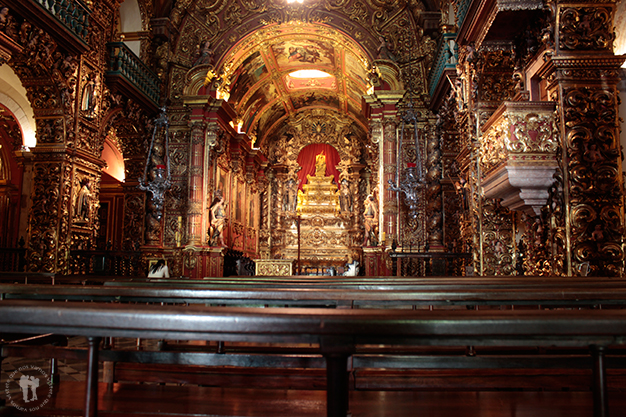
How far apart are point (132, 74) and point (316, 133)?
11513 mm

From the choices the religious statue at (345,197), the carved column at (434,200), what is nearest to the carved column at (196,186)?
the carved column at (434,200)

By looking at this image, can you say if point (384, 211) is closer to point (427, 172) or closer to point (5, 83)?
point (427, 172)

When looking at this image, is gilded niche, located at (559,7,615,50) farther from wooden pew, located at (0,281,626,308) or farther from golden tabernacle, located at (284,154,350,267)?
golden tabernacle, located at (284,154,350,267)

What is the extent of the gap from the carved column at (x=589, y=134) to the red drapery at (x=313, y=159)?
1677 cm

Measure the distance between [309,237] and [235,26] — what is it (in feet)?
33.0

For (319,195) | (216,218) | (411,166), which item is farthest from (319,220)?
(411,166)


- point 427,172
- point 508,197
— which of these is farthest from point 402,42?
point 508,197

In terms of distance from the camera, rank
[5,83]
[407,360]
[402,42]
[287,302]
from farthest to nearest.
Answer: [402,42] → [5,83] → [287,302] → [407,360]

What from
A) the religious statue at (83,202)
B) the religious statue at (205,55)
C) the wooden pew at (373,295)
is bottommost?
the wooden pew at (373,295)

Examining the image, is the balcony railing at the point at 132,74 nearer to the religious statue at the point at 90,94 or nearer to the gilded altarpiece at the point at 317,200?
the religious statue at the point at 90,94

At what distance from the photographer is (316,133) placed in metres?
22.1

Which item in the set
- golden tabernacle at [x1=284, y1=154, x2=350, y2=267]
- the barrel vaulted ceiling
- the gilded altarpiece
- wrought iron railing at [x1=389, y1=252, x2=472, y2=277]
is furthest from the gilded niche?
golden tabernacle at [x1=284, y1=154, x2=350, y2=267]

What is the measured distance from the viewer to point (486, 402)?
5.54ft

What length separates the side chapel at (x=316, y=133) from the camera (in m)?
5.32
